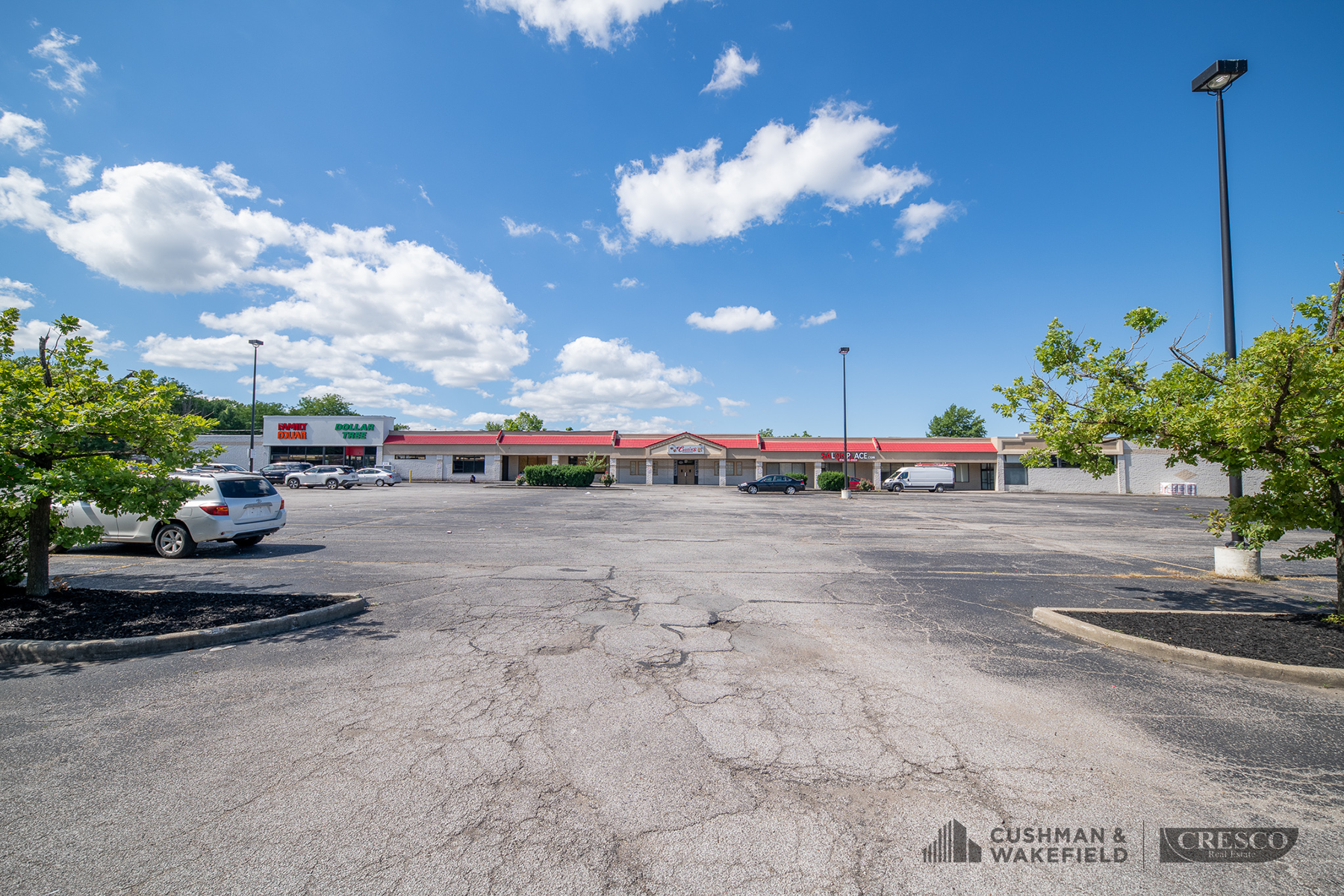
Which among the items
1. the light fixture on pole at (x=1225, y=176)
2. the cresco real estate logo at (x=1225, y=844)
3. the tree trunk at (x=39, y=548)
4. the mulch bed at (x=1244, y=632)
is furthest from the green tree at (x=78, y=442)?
the light fixture on pole at (x=1225, y=176)

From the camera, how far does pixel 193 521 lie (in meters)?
10.5

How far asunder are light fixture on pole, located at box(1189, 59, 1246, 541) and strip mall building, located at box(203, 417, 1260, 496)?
4370cm

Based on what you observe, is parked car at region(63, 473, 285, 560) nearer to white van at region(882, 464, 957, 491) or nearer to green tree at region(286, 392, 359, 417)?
white van at region(882, 464, 957, 491)

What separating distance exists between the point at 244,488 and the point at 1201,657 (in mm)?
15282

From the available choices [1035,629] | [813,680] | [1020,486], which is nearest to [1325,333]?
[1035,629]

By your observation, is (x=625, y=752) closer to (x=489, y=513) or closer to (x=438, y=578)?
(x=438, y=578)

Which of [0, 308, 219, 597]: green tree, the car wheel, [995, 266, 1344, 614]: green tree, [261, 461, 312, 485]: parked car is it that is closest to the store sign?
[261, 461, 312, 485]: parked car

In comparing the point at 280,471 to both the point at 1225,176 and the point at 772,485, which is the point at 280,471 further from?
the point at 1225,176

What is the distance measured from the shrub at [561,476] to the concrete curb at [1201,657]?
3931 cm

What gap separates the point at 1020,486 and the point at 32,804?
58.7m

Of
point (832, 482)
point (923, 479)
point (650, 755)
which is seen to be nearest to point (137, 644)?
point (650, 755)

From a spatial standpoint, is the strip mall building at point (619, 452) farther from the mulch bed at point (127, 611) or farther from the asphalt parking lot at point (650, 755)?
the mulch bed at point (127, 611)

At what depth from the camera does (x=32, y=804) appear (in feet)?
9.76

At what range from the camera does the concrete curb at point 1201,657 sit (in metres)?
4.83
